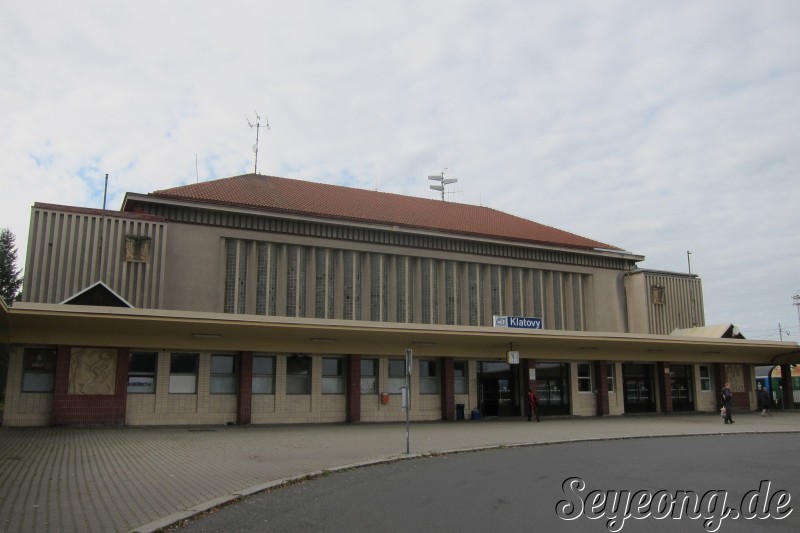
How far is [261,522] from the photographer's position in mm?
8570

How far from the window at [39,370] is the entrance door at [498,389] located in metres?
17.1

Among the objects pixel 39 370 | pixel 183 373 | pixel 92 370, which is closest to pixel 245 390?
pixel 183 373

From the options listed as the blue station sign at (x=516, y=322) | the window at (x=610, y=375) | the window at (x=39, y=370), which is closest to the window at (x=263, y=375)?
the window at (x=39, y=370)

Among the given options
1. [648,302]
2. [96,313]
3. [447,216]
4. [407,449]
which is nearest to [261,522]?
[407,449]

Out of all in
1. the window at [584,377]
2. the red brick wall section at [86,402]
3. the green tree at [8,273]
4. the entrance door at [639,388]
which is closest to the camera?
the red brick wall section at [86,402]

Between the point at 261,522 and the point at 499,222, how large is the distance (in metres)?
35.2

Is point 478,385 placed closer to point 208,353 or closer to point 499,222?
point 208,353

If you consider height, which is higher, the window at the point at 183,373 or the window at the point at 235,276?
the window at the point at 235,276

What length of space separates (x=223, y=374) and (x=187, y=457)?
10255 millimetres

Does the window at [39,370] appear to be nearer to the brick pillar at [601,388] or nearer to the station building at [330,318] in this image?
the station building at [330,318]

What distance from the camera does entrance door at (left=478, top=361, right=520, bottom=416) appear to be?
3033 centimetres

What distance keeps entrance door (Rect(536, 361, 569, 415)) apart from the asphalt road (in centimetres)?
1549

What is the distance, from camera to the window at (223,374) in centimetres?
2481

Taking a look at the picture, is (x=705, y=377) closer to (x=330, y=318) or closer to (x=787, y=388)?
(x=787, y=388)
